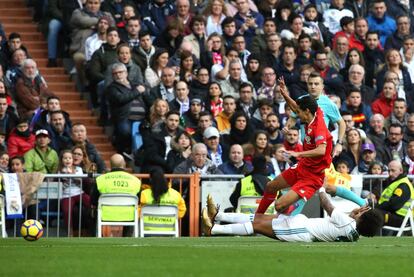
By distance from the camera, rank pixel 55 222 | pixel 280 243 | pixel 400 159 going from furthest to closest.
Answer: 1. pixel 400 159
2. pixel 55 222
3. pixel 280 243

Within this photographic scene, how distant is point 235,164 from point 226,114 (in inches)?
77.5

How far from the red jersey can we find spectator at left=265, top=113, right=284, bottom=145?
7.28m

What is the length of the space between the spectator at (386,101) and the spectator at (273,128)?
2.80 meters

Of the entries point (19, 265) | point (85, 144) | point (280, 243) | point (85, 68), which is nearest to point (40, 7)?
point (85, 68)

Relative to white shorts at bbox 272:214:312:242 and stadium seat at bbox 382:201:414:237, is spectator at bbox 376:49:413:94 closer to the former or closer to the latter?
stadium seat at bbox 382:201:414:237

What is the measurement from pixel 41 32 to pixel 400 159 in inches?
300

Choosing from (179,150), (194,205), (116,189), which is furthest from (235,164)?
(116,189)

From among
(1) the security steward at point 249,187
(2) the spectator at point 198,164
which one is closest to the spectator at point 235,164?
(2) the spectator at point 198,164

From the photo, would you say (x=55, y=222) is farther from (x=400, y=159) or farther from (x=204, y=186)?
(x=400, y=159)

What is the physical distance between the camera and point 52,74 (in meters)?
28.7

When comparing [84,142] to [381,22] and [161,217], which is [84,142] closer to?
[161,217]

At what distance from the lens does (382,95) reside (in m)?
29.0

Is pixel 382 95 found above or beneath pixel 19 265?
above

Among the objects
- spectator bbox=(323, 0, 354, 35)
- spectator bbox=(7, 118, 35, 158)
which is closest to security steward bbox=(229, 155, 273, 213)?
spectator bbox=(7, 118, 35, 158)
